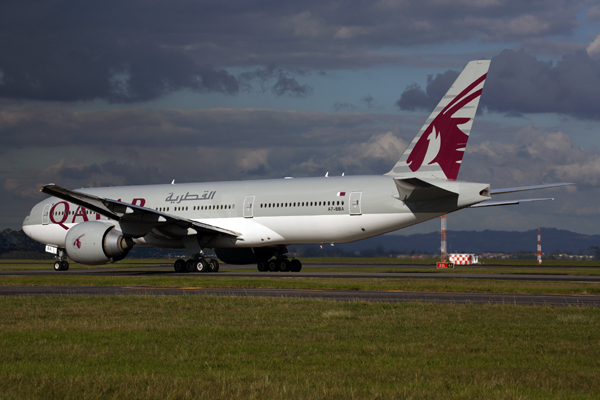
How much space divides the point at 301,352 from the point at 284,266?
1166 inches

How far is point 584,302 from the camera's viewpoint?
19312mm

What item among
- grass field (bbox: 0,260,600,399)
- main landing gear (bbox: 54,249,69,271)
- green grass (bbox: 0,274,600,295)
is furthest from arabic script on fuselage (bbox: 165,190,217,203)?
grass field (bbox: 0,260,600,399)

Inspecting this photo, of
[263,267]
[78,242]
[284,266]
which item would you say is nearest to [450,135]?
[284,266]

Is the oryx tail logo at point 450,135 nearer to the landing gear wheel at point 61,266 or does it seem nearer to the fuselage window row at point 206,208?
the fuselage window row at point 206,208

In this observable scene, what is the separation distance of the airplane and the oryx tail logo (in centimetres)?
5

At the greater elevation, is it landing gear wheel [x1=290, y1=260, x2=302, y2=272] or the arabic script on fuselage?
the arabic script on fuselage

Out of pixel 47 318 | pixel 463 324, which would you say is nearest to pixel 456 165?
pixel 463 324

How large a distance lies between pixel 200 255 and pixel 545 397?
31.8 meters

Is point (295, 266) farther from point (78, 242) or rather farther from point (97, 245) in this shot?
point (78, 242)

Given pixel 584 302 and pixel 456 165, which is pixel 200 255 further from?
pixel 584 302

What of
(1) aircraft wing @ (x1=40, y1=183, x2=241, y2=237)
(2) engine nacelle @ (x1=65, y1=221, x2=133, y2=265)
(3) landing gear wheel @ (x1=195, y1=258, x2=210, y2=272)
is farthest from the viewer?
(3) landing gear wheel @ (x1=195, y1=258, x2=210, y2=272)

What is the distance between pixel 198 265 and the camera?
38.4m

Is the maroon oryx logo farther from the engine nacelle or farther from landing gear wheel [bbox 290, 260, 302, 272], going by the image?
landing gear wheel [bbox 290, 260, 302, 272]

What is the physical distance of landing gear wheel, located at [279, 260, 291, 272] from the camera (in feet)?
131
